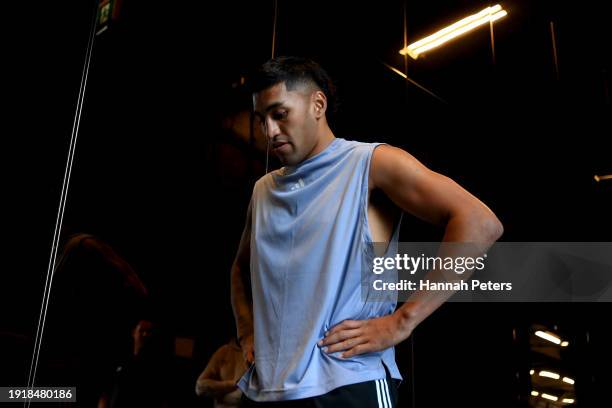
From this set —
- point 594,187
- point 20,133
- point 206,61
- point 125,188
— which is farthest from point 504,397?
point 20,133

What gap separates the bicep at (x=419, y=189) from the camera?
107 centimetres

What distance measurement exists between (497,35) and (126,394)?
7.21ft

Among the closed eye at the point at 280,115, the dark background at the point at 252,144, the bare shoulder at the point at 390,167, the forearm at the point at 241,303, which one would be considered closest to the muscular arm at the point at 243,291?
the forearm at the point at 241,303

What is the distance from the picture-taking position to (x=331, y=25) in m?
2.49

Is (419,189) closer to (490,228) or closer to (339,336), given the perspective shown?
(490,228)

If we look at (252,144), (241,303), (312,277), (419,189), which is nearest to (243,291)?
(241,303)

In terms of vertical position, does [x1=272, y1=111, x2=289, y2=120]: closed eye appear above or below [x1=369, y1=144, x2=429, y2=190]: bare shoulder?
above

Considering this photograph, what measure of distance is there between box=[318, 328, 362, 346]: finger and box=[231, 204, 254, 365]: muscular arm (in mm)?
372

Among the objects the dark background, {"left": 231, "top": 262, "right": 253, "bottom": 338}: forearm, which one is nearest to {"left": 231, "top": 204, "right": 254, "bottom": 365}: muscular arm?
{"left": 231, "top": 262, "right": 253, "bottom": 338}: forearm

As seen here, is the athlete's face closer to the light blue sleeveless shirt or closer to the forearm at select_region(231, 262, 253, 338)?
the light blue sleeveless shirt

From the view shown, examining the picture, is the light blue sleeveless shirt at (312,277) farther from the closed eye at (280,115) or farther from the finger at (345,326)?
the closed eye at (280,115)

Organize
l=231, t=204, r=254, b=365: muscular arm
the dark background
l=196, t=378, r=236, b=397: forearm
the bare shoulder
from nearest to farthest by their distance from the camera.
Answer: the bare shoulder < l=231, t=204, r=254, b=365: muscular arm < the dark background < l=196, t=378, r=236, b=397: forearm

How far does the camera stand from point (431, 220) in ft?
3.62

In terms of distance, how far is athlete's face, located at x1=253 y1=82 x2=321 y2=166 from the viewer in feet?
4.19
